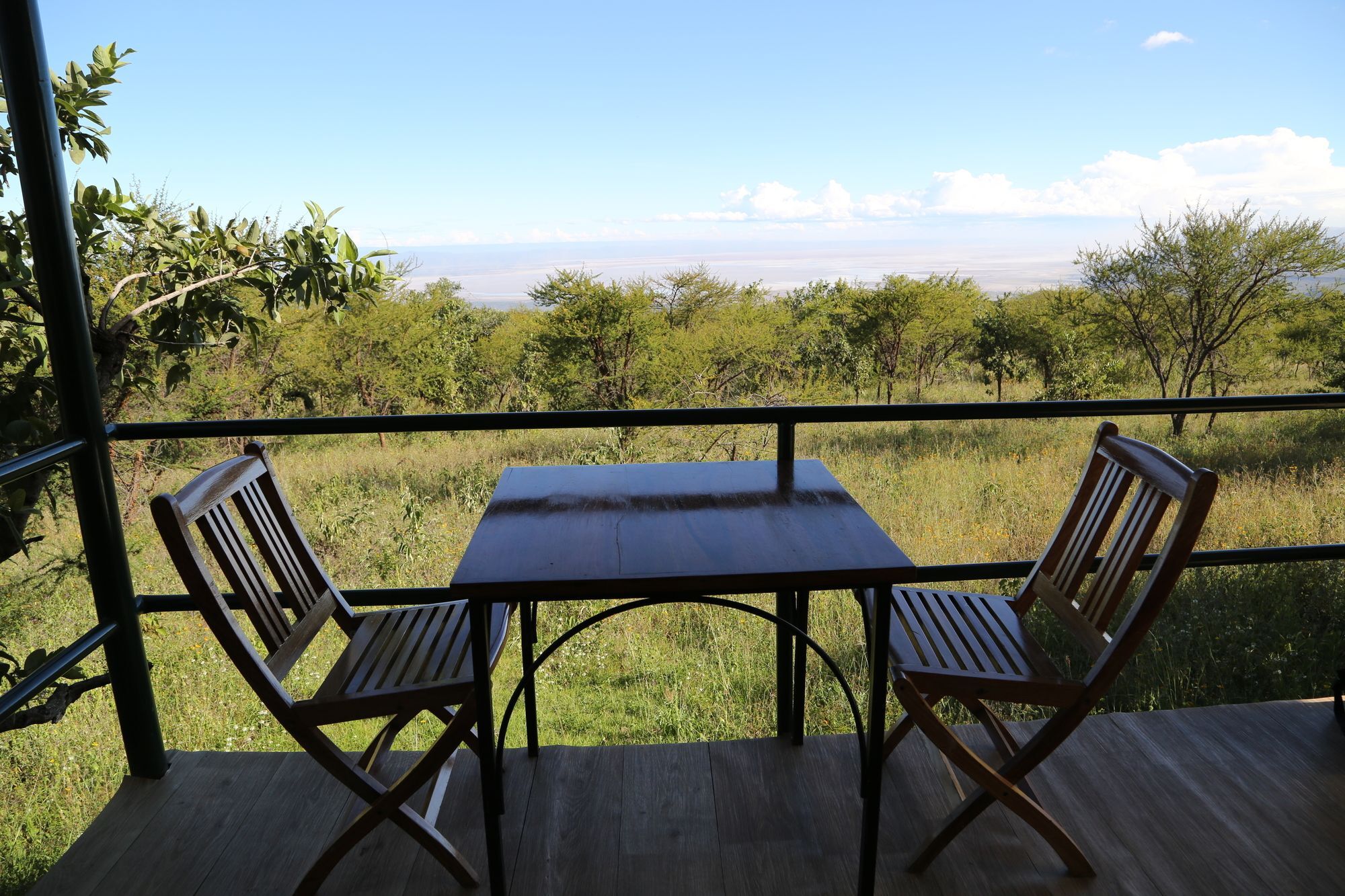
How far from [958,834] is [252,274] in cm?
243

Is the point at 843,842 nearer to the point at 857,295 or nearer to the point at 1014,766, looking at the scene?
the point at 1014,766

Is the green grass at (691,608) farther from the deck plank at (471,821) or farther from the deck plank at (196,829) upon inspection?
the deck plank at (471,821)

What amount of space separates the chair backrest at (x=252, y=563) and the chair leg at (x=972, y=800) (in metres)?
1.17

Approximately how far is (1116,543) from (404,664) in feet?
4.74

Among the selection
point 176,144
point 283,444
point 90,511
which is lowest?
point 283,444

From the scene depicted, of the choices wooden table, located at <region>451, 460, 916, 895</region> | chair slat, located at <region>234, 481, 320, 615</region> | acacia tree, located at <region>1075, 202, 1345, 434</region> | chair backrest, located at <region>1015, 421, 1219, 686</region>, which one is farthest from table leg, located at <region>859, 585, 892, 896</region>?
acacia tree, located at <region>1075, 202, 1345, 434</region>

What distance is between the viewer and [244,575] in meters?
1.66

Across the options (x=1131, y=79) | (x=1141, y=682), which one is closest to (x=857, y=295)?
(x=1141, y=682)

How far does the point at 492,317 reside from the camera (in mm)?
16969

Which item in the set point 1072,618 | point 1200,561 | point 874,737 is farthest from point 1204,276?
point 874,737

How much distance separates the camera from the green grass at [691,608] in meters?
4.27

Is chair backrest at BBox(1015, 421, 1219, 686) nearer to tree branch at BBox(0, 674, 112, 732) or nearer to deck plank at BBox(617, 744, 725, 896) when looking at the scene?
deck plank at BBox(617, 744, 725, 896)

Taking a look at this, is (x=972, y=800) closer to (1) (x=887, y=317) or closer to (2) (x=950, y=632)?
(2) (x=950, y=632)

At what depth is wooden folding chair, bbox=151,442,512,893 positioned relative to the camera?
4.95 feet
